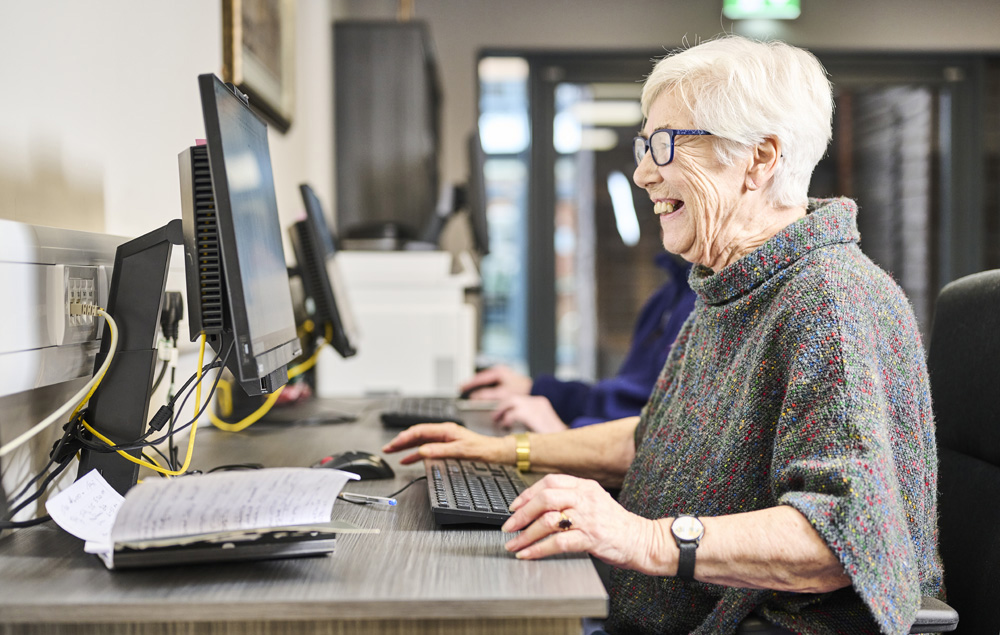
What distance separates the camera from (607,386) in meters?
1.87

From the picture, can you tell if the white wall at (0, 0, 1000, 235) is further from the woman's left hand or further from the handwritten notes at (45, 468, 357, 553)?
the woman's left hand

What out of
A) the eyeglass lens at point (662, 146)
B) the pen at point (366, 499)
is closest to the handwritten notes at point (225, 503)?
the pen at point (366, 499)

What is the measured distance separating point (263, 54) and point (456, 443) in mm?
1389

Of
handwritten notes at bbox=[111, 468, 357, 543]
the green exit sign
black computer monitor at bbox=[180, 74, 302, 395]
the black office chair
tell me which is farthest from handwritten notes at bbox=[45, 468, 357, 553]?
the green exit sign

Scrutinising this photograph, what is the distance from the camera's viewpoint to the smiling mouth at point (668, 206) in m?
1.16

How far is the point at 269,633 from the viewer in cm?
65

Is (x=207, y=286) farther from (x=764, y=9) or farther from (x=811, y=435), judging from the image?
(x=764, y=9)

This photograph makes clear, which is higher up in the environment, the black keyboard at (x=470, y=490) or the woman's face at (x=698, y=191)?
the woman's face at (x=698, y=191)

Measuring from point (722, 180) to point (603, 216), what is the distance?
2.92 metres

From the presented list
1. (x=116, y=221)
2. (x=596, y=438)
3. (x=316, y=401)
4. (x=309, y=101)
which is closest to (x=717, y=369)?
(x=596, y=438)

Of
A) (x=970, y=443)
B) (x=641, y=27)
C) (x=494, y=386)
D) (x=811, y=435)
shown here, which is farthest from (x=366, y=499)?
(x=641, y=27)

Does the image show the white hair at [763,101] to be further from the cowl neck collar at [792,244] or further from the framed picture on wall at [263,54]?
the framed picture on wall at [263,54]

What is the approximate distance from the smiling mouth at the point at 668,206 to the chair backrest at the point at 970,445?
1.37ft

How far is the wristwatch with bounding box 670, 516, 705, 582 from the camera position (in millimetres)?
784
